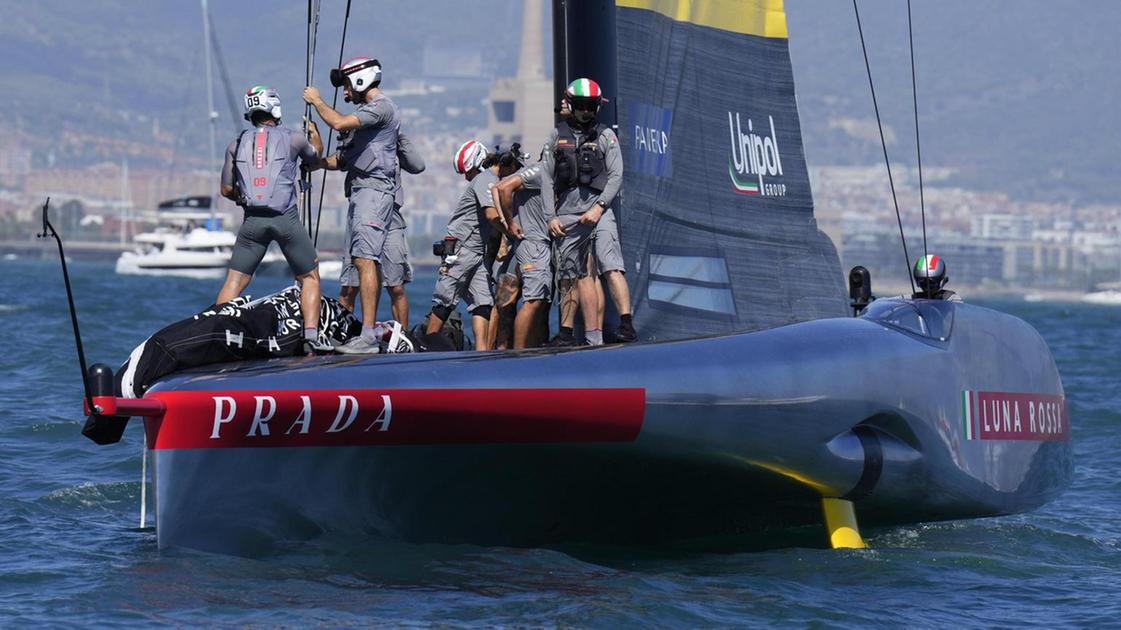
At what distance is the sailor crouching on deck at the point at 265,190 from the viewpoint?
7785 millimetres

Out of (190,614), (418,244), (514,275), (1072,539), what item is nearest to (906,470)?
(1072,539)

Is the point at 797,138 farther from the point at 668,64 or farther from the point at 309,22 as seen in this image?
the point at 309,22

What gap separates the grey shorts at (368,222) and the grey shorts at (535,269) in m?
0.71

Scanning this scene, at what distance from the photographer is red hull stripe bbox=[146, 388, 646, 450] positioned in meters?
6.44

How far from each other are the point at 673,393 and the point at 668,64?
123 inches

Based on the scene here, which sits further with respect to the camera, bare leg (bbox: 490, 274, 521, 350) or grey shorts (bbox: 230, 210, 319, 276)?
bare leg (bbox: 490, 274, 521, 350)

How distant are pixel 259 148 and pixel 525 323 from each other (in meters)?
1.48

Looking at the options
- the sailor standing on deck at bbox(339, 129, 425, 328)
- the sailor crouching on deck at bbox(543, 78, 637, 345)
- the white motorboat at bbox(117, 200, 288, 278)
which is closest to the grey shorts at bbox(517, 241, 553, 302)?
the sailor crouching on deck at bbox(543, 78, 637, 345)

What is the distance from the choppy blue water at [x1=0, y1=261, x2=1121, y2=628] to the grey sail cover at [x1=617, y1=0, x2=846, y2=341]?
1691mm

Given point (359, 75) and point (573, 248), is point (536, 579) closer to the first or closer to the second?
point (573, 248)

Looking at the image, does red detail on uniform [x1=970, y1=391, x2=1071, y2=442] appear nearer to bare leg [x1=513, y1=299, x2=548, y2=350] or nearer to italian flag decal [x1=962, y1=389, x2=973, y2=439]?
italian flag decal [x1=962, y1=389, x2=973, y2=439]

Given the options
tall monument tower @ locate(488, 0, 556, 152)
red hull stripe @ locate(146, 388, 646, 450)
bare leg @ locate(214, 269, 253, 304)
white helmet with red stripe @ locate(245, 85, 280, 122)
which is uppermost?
tall monument tower @ locate(488, 0, 556, 152)

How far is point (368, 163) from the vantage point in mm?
8188

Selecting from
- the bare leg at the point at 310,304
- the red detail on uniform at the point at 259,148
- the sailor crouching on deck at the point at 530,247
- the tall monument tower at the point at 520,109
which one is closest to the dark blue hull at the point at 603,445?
the bare leg at the point at 310,304
